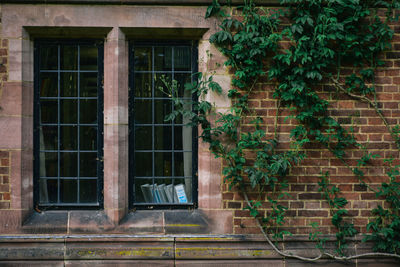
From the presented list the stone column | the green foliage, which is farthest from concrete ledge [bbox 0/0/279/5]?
the green foliage

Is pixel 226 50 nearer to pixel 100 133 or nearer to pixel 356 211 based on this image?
pixel 100 133

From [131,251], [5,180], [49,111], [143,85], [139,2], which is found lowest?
[131,251]

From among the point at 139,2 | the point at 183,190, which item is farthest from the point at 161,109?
the point at 139,2

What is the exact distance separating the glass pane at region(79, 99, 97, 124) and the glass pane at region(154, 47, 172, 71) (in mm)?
787

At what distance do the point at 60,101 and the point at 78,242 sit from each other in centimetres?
151

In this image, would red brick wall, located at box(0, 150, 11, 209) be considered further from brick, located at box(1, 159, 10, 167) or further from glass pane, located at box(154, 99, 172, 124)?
glass pane, located at box(154, 99, 172, 124)

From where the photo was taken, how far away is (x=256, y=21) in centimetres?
406

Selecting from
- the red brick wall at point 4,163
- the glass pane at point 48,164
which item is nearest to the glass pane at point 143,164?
the glass pane at point 48,164

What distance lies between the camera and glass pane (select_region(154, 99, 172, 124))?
4309 mm

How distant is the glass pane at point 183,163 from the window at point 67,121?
0.84m

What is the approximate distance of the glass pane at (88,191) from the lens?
14.0 feet

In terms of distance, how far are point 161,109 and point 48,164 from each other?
1.37 m

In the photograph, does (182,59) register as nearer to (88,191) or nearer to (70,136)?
(70,136)

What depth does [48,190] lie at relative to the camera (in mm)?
4289
